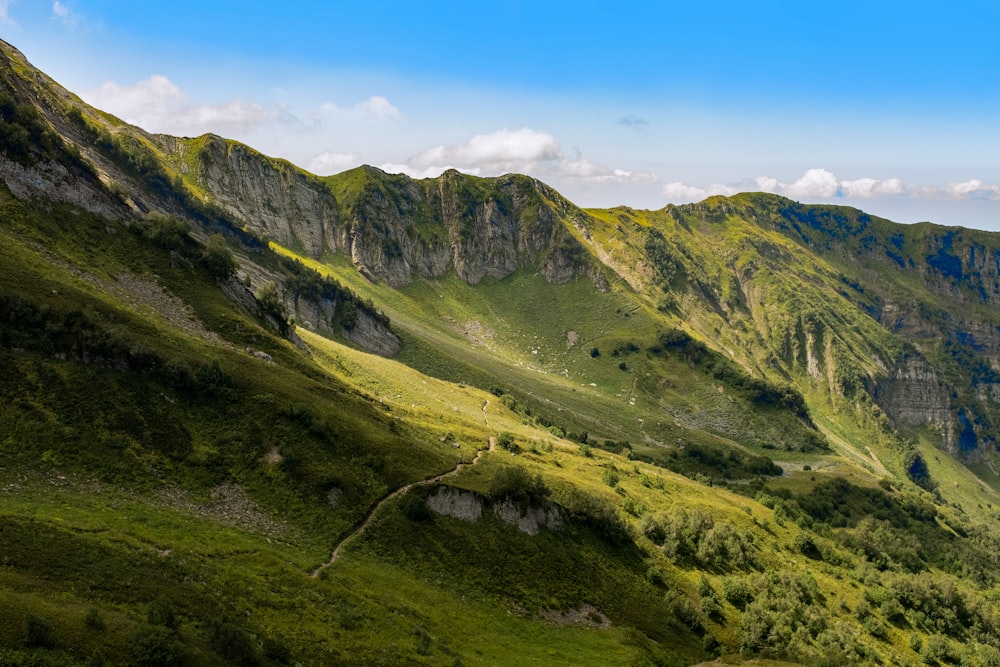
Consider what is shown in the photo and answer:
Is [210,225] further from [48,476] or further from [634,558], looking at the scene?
[634,558]

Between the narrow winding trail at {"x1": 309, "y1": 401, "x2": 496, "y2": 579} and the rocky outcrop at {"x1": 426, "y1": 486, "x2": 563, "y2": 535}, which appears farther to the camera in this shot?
the rocky outcrop at {"x1": 426, "y1": 486, "x2": 563, "y2": 535}

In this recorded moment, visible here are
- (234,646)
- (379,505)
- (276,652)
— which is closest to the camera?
(234,646)

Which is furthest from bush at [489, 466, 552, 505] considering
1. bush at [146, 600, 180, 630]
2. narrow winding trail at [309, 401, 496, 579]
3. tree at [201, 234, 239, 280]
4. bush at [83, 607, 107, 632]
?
tree at [201, 234, 239, 280]

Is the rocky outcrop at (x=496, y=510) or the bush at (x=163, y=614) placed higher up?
the bush at (x=163, y=614)

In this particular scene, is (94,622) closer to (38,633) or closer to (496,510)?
(38,633)

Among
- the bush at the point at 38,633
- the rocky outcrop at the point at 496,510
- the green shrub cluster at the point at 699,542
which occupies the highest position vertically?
the bush at the point at 38,633

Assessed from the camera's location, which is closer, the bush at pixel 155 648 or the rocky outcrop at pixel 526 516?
the bush at pixel 155 648

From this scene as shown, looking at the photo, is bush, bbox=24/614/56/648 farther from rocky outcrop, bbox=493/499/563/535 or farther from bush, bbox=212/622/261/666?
rocky outcrop, bbox=493/499/563/535

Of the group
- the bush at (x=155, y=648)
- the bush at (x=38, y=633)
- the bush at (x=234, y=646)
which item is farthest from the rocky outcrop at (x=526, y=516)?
the bush at (x=38, y=633)

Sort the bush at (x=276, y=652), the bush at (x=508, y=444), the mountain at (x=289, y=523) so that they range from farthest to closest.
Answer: the bush at (x=508, y=444), the mountain at (x=289, y=523), the bush at (x=276, y=652)

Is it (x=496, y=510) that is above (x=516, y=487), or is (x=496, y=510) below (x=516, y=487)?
below

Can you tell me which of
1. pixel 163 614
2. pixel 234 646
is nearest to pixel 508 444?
pixel 234 646

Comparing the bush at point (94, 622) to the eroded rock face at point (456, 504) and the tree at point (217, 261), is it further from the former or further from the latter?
the tree at point (217, 261)

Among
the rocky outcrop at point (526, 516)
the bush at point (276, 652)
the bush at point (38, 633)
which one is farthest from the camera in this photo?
the rocky outcrop at point (526, 516)
